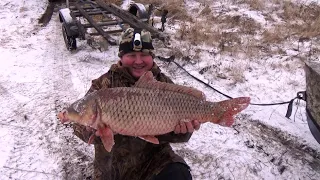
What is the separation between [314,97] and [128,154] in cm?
210

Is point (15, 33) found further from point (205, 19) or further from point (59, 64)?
point (205, 19)

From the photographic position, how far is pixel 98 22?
8.17 metres

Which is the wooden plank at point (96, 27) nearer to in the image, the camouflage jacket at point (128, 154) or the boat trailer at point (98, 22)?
the boat trailer at point (98, 22)

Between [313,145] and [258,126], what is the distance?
2.28ft

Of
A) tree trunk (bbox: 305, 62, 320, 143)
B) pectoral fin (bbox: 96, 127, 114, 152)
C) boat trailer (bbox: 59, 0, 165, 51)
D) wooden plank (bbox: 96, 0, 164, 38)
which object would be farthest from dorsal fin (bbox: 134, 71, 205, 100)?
wooden plank (bbox: 96, 0, 164, 38)

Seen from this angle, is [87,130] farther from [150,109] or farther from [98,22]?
[98,22]

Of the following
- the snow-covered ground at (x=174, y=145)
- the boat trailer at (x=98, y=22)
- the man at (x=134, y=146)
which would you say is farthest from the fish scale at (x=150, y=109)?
the boat trailer at (x=98, y=22)

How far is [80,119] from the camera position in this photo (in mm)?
2365

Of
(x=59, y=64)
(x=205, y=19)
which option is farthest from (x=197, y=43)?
(x=59, y=64)

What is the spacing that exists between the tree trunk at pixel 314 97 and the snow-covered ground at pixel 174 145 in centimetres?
44

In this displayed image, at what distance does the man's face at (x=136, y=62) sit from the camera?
2.95 meters

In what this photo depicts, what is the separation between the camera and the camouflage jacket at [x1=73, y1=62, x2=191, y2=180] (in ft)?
9.82

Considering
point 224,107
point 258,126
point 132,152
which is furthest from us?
point 258,126

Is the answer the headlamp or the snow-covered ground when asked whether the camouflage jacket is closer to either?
the headlamp
